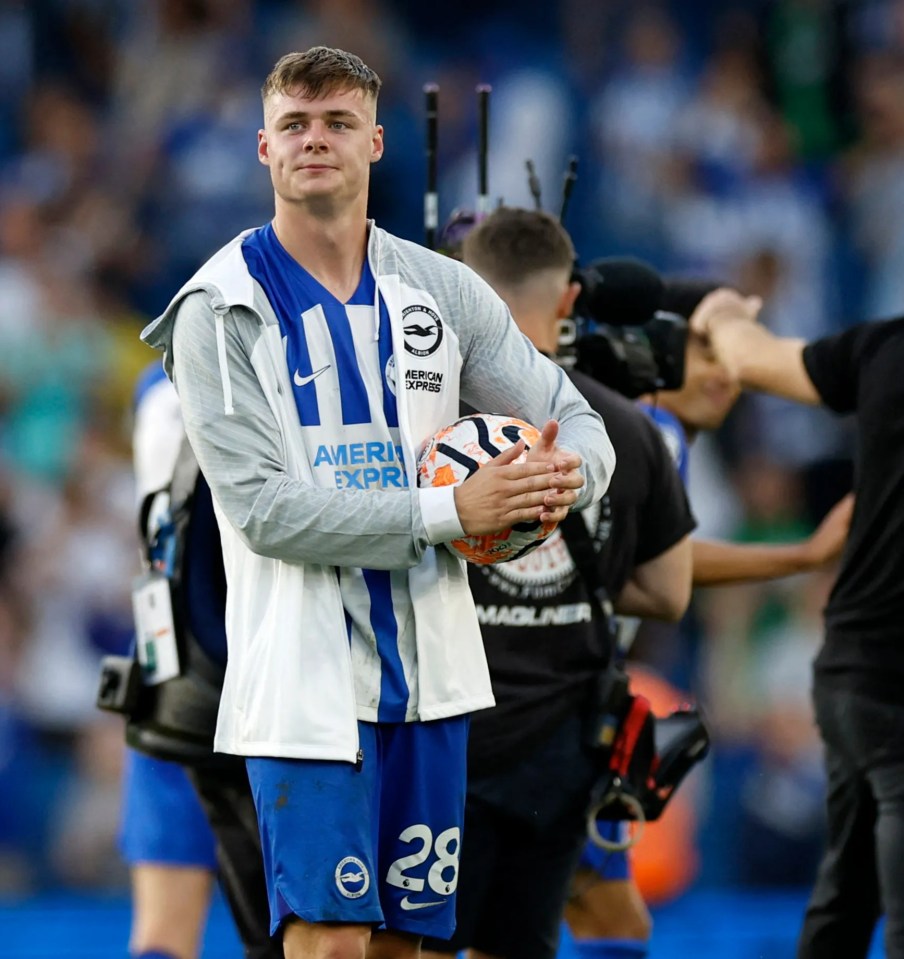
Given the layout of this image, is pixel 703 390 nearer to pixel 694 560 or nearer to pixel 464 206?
pixel 694 560

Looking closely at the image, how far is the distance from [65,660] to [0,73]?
3724mm

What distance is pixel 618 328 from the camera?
18.0ft

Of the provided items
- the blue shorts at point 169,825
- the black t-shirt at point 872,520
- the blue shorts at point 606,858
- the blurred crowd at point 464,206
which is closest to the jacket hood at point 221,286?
the blue shorts at point 169,825

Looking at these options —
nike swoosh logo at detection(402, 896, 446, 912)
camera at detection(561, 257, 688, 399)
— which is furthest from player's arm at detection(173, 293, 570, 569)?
camera at detection(561, 257, 688, 399)

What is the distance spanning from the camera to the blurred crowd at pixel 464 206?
9141 millimetres

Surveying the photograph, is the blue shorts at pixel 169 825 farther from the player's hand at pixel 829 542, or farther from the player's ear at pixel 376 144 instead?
the player's ear at pixel 376 144

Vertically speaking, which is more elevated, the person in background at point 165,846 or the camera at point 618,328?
the camera at point 618,328

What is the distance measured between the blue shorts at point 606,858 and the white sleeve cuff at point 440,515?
226 cm

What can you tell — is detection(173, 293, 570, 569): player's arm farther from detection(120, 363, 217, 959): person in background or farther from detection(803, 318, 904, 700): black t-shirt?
detection(803, 318, 904, 700): black t-shirt

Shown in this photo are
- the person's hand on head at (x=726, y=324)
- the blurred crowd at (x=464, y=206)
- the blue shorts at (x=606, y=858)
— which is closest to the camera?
the blue shorts at (x=606, y=858)

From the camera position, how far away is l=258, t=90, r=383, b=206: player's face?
377 centimetres

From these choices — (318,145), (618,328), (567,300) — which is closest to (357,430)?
(318,145)

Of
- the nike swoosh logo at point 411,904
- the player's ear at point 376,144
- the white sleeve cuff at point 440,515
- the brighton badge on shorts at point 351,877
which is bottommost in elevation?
the nike swoosh logo at point 411,904

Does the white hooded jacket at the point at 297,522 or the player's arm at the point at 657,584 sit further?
the player's arm at the point at 657,584
